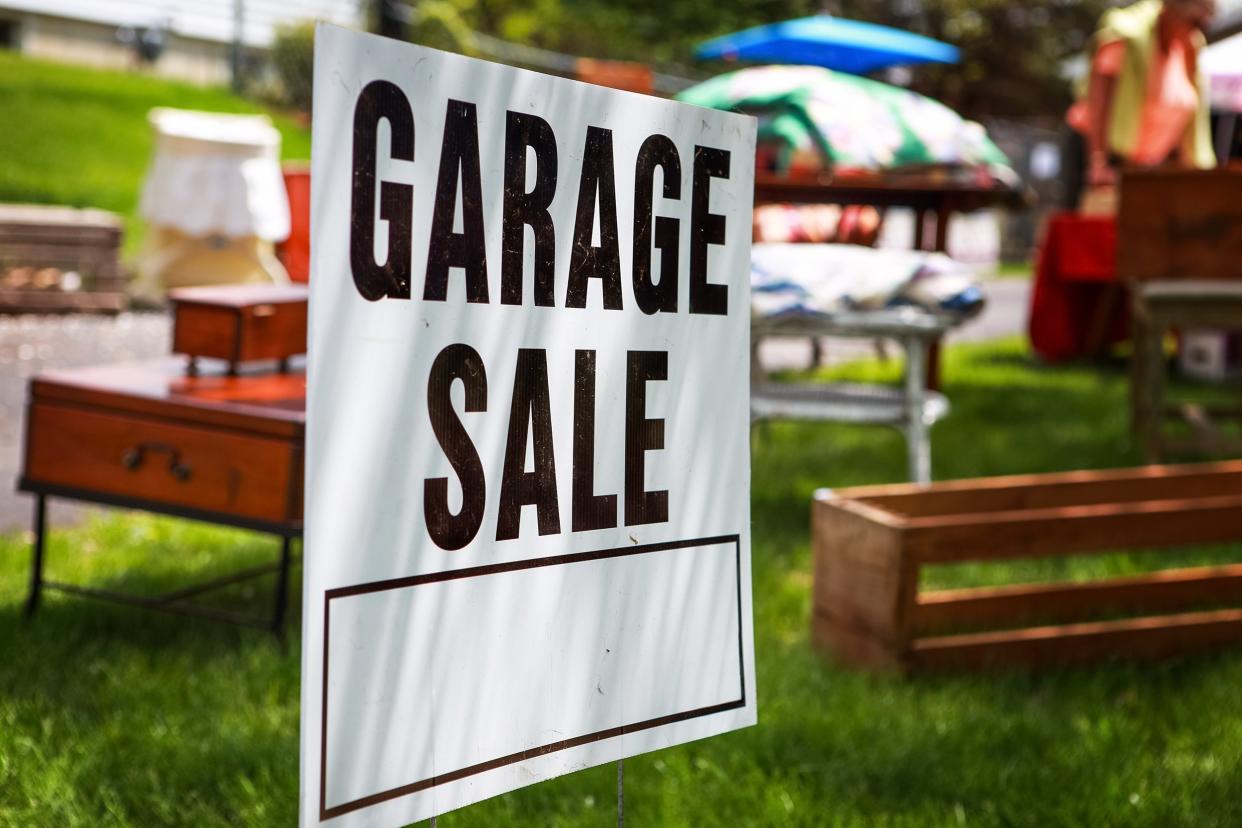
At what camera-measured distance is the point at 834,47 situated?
10.6 m

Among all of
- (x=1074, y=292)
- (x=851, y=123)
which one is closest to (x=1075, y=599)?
(x=851, y=123)

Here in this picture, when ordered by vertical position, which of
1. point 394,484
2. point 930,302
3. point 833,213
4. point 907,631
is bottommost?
point 907,631

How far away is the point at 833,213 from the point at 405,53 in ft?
17.2

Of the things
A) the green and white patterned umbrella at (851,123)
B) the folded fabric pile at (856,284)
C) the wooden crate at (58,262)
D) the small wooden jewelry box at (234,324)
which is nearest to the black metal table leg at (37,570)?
the small wooden jewelry box at (234,324)

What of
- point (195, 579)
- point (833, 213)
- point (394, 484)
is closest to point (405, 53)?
point (394, 484)

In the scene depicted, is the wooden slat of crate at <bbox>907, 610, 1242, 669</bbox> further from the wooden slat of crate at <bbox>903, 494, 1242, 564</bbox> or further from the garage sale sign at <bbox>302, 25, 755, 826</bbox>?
the garage sale sign at <bbox>302, 25, 755, 826</bbox>

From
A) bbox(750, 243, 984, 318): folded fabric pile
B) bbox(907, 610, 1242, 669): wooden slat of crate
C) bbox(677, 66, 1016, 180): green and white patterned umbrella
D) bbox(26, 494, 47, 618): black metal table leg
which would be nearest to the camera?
bbox(907, 610, 1242, 669): wooden slat of crate

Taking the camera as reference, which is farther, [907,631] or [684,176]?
[907,631]

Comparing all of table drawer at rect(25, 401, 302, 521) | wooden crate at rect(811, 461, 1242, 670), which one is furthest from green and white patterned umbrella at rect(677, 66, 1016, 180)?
table drawer at rect(25, 401, 302, 521)

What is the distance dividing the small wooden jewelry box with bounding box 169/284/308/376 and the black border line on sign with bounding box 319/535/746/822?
5.65ft

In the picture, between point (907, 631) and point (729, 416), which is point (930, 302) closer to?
point (907, 631)

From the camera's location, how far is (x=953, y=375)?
313 inches

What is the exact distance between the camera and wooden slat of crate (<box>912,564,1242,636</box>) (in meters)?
2.87

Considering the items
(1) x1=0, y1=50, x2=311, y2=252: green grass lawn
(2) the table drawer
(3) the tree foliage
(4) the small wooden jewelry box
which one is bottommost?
(2) the table drawer
